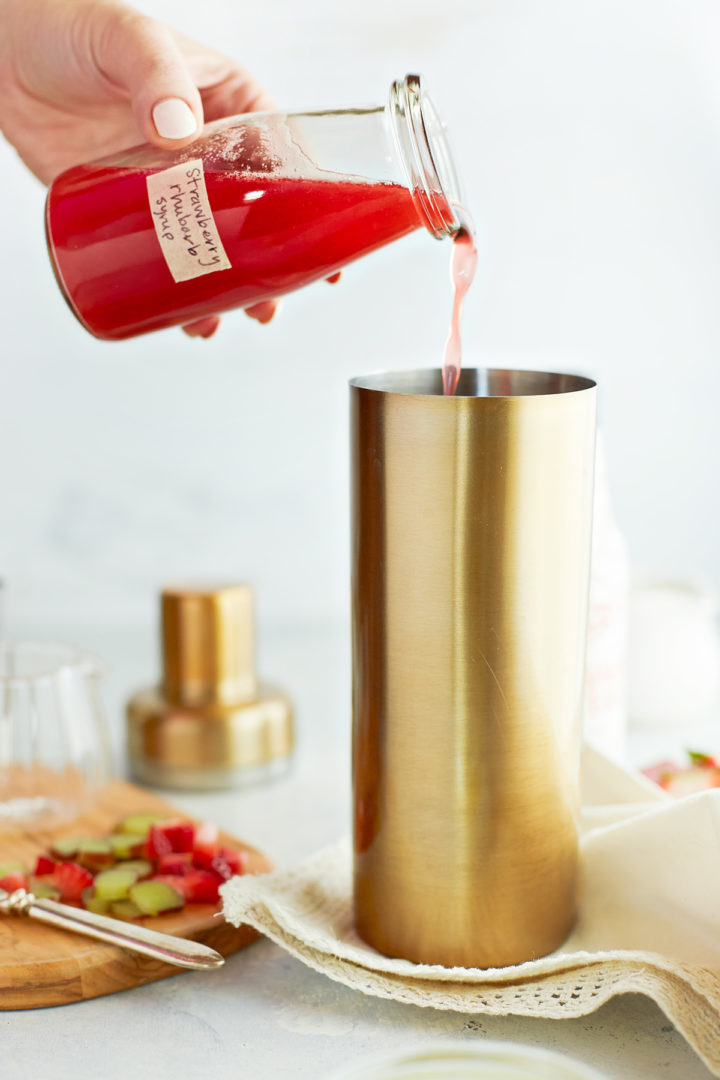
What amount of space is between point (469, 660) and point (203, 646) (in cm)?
50

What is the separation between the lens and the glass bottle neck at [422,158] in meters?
0.66

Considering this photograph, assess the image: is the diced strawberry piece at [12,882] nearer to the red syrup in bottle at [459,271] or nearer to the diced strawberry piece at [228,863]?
the diced strawberry piece at [228,863]

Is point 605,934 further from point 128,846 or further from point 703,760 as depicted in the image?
point 128,846

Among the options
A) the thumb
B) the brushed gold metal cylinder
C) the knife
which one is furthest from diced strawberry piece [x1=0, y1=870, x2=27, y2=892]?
the thumb

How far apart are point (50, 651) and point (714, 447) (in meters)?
0.99

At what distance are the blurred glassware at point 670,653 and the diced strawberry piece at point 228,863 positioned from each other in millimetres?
521

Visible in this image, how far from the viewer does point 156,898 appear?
74cm

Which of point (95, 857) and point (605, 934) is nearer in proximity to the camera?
point (605, 934)

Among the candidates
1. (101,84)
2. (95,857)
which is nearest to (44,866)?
(95,857)

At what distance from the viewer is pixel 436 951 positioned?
66cm

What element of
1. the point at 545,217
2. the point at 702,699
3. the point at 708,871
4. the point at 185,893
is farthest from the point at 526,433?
the point at 545,217

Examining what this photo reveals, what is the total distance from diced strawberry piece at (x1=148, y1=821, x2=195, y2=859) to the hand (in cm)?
37

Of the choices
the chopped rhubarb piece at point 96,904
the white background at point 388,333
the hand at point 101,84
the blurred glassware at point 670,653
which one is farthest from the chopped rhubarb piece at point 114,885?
the white background at point 388,333

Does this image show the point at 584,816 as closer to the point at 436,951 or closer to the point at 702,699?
the point at 436,951
